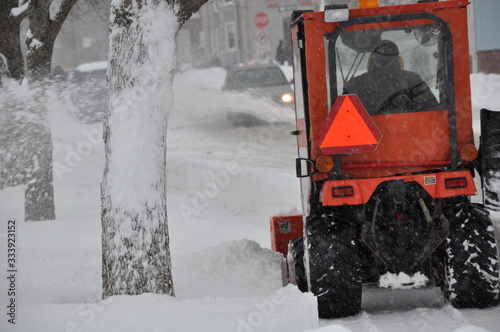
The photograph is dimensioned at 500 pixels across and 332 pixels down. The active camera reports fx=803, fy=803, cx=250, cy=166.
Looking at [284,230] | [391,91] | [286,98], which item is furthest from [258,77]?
[391,91]

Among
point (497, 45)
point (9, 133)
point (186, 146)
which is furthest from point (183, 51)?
point (9, 133)

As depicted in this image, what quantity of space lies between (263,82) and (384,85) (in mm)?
13887

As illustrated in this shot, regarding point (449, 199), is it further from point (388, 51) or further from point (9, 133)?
point (9, 133)

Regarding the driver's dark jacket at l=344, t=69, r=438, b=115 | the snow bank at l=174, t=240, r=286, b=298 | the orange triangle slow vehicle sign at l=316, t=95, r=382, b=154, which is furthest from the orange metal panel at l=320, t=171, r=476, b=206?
the snow bank at l=174, t=240, r=286, b=298

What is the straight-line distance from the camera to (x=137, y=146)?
5.54 m

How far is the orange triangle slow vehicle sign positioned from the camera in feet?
16.8

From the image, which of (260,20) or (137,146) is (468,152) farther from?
(260,20)

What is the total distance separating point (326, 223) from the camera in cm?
537

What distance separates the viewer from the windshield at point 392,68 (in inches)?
218

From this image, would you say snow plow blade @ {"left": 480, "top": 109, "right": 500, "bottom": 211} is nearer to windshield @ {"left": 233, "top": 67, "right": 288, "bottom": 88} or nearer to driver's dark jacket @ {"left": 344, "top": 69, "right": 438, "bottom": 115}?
driver's dark jacket @ {"left": 344, "top": 69, "right": 438, "bottom": 115}

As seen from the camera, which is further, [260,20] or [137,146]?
[260,20]

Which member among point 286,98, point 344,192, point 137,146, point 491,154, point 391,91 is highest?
point 286,98

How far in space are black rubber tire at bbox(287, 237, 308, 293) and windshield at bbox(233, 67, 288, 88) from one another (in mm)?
12844

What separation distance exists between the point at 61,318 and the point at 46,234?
5.01 metres
